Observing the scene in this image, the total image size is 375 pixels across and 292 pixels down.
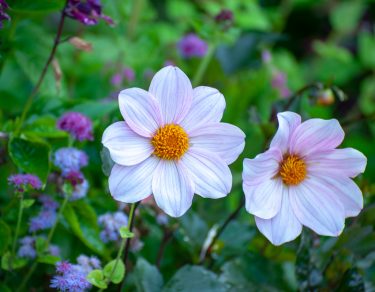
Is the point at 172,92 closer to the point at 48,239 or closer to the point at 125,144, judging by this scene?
the point at 125,144

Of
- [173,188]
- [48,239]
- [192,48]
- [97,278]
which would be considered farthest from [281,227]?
[192,48]

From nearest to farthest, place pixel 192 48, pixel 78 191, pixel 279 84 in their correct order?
1. pixel 78 191
2. pixel 192 48
3. pixel 279 84

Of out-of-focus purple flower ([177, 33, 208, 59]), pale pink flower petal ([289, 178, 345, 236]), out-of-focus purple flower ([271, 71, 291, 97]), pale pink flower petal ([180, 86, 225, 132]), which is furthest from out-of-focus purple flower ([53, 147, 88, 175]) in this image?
out-of-focus purple flower ([271, 71, 291, 97])

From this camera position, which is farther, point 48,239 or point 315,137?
point 48,239

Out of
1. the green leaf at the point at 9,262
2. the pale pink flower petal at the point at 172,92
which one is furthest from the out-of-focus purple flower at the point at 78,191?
the pale pink flower petal at the point at 172,92

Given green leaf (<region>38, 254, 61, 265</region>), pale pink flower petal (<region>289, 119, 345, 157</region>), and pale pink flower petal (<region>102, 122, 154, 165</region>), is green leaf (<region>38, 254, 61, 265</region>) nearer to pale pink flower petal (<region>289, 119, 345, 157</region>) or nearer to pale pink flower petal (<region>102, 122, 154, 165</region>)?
pale pink flower petal (<region>102, 122, 154, 165</region>)
